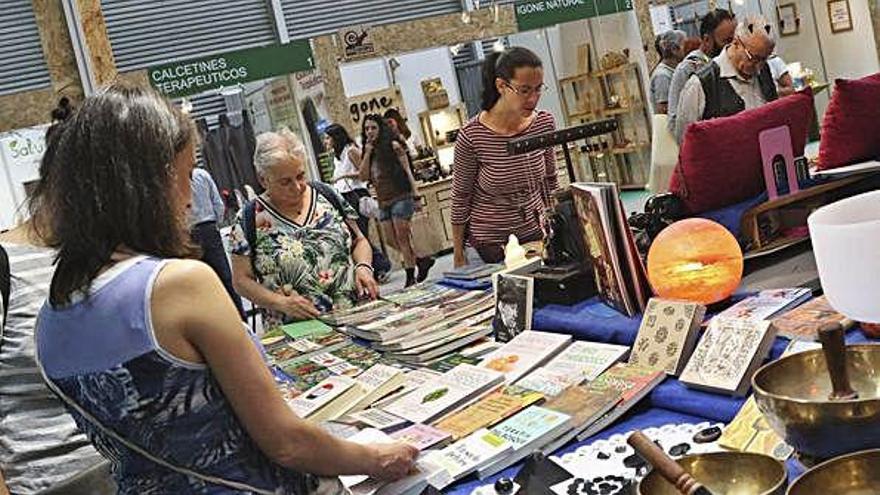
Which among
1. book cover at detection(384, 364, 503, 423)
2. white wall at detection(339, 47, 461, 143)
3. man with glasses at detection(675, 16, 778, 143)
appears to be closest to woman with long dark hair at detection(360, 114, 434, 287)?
white wall at detection(339, 47, 461, 143)

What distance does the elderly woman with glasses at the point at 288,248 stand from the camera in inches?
139

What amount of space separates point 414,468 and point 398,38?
266 inches

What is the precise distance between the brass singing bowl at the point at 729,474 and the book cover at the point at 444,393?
828mm

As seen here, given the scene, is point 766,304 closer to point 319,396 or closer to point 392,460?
point 392,460

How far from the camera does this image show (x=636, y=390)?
1.85m

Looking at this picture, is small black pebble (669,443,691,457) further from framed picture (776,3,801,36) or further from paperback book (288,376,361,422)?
framed picture (776,3,801,36)

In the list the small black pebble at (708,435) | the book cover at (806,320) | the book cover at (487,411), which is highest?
the book cover at (806,320)

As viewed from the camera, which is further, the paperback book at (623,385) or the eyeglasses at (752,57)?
the eyeglasses at (752,57)

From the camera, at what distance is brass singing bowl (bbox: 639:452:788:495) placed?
1.23 meters

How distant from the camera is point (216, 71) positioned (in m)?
7.21

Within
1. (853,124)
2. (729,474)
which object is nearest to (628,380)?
(729,474)

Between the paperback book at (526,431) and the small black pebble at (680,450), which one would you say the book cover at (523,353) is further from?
the small black pebble at (680,450)

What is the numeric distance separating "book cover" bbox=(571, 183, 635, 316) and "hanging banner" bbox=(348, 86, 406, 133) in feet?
18.4

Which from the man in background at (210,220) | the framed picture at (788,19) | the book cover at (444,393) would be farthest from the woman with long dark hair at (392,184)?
the book cover at (444,393)
